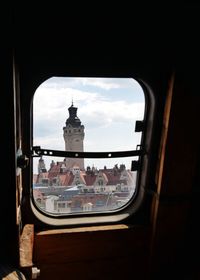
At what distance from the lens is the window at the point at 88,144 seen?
5.76 ft

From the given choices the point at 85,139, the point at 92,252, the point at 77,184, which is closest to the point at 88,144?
the point at 85,139

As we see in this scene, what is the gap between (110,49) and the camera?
5.11 feet

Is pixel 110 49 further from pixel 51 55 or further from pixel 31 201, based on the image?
pixel 31 201

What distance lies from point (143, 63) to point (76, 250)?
4.72 ft

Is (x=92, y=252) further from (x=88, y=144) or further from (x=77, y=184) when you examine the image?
(x=88, y=144)

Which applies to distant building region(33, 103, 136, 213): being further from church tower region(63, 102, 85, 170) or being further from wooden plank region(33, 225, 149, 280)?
wooden plank region(33, 225, 149, 280)

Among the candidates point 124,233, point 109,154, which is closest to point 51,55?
point 109,154

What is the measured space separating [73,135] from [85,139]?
0.09 m

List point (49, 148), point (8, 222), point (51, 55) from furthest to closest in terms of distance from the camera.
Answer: point (49, 148) → point (51, 55) → point (8, 222)

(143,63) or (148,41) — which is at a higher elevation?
(148,41)

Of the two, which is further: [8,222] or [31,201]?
[31,201]

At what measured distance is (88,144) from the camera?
1.91 m

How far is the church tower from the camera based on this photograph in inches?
71.4

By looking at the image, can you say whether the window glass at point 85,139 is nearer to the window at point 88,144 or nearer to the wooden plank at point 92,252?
the window at point 88,144
